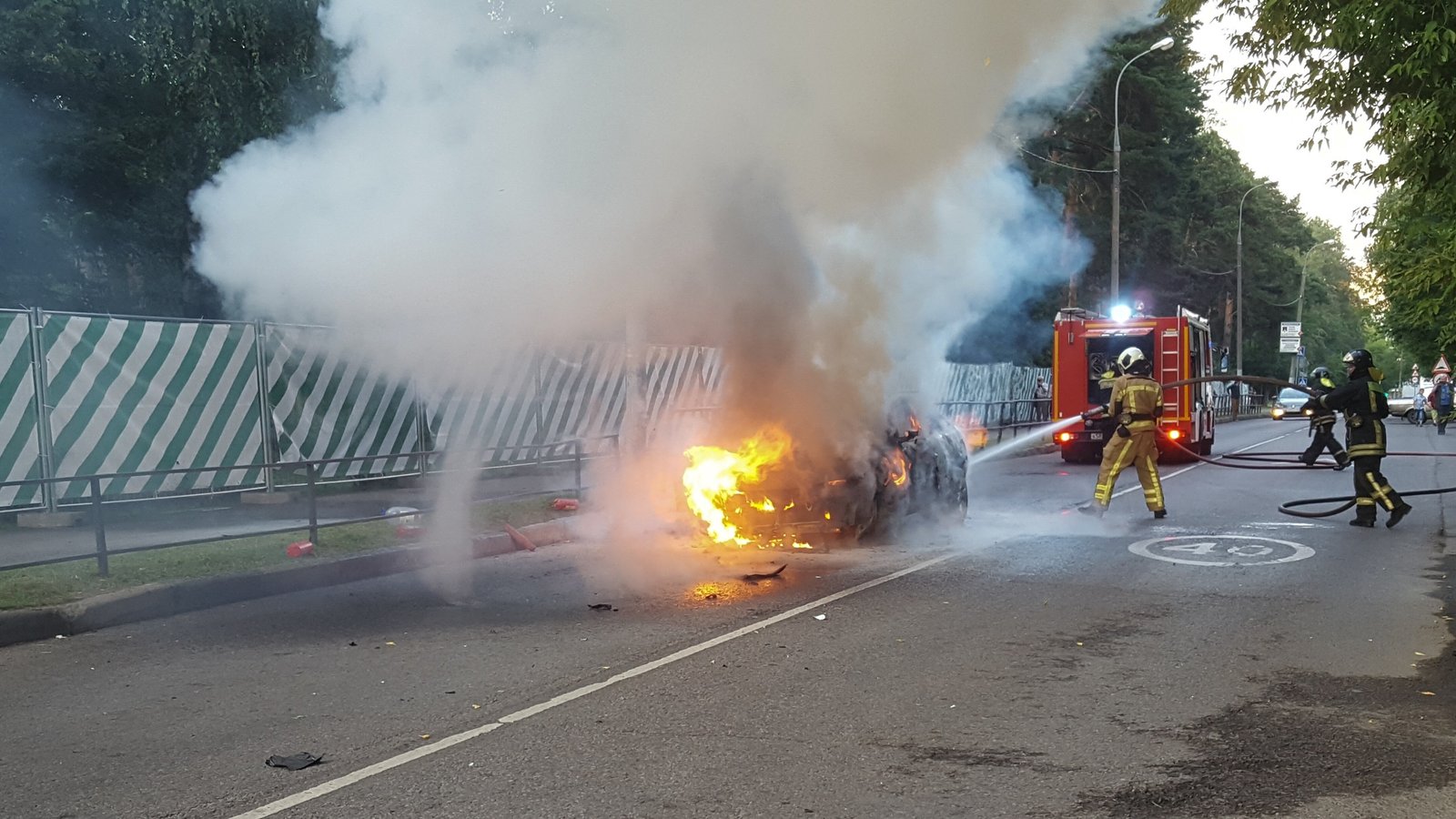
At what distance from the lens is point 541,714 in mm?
4898

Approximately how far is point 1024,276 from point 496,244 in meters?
21.6

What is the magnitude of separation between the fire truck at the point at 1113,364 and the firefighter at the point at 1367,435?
7831 mm

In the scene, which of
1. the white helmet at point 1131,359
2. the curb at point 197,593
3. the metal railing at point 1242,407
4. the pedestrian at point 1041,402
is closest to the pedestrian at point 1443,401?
the metal railing at point 1242,407

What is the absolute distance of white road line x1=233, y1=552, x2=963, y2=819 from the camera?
392 cm

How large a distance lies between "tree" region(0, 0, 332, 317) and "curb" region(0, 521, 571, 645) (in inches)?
219

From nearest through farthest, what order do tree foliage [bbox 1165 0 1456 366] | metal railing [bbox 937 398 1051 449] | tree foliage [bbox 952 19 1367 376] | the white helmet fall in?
tree foliage [bbox 1165 0 1456 366] → the white helmet → metal railing [bbox 937 398 1051 449] → tree foliage [bbox 952 19 1367 376]

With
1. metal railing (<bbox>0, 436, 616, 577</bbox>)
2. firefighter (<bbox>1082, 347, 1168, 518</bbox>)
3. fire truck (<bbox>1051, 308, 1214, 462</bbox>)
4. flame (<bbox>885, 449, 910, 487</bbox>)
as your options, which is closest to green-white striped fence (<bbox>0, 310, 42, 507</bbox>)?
metal railing (<bbox>0, 436, 616, 577</bbox>)

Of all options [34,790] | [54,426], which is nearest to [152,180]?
[54,426]

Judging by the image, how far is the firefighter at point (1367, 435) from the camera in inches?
424

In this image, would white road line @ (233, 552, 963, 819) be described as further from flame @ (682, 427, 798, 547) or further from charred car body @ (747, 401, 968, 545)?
Result: flame @ (682, 427, 798, 547)

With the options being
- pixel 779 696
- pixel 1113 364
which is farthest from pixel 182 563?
pixel 1113 364

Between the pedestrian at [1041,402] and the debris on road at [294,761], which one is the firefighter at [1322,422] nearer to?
the debris on road at [294,761]

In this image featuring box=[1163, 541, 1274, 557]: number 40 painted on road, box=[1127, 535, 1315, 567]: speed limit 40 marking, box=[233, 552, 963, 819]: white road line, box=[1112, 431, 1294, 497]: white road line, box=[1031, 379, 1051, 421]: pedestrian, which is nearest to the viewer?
box=[233, 552, 963, 819]: white road line

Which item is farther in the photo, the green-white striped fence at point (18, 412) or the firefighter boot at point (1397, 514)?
the firefighter boot at point (1397, 514)
